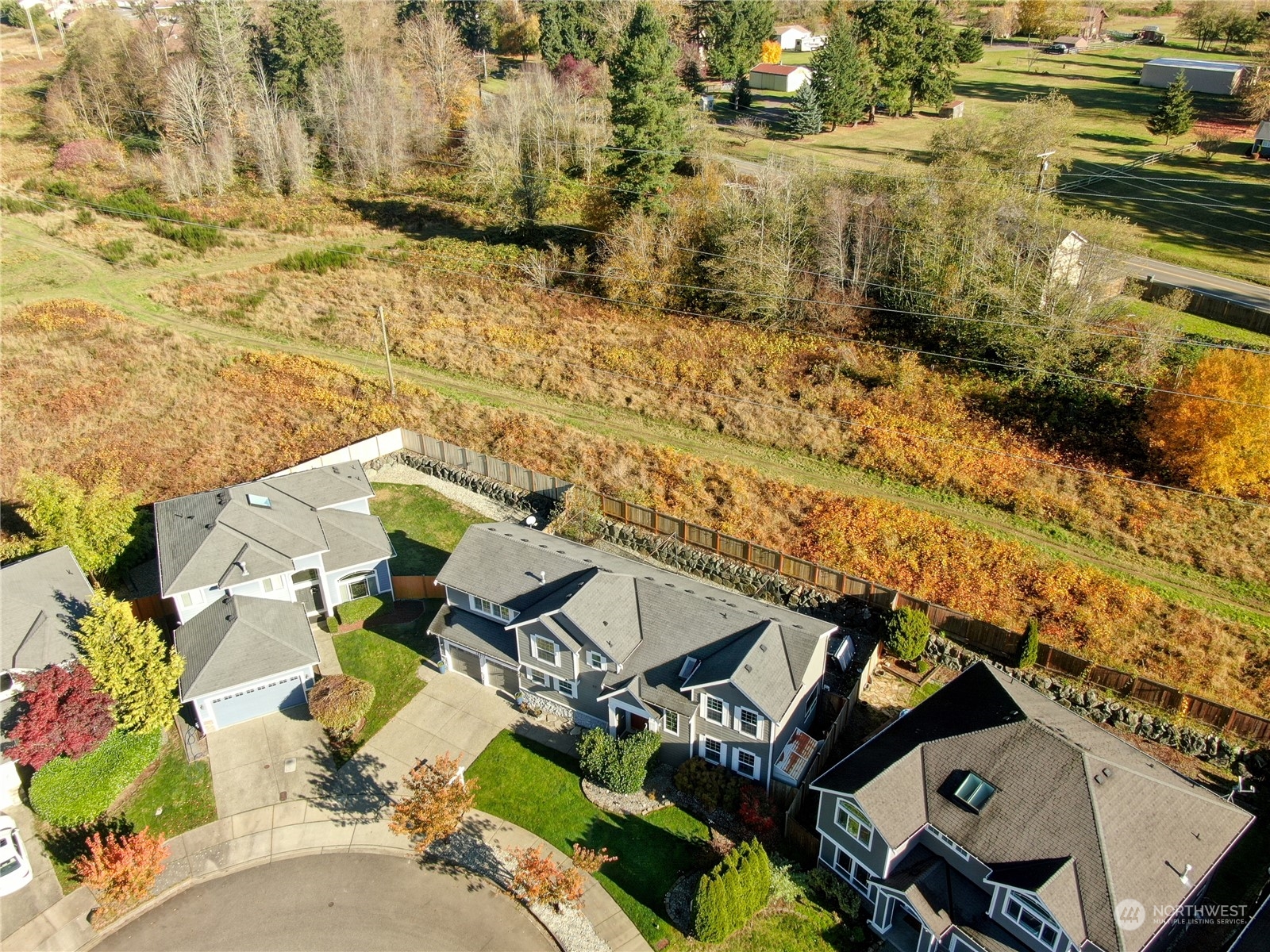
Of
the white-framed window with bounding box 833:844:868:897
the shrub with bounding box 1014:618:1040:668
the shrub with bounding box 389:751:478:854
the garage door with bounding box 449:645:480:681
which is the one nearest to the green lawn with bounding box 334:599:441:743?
the garage door with bounding box 449:645:480:681

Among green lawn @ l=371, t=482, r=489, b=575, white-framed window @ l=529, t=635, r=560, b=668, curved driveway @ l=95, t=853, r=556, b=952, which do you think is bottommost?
curved driveway @ l=95, t=853, r=556, b=952

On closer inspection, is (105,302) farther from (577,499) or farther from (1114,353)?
(1114,353)

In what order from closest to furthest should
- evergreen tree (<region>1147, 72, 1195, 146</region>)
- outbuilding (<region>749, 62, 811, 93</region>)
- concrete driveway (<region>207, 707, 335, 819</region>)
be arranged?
concrete driveway (<region>207, 707, 335, 819</region>), evergreen tree (<region>1147, 72, 1195, 146</region>), outbuilding (<region>749, 62, 811, 93</region>)

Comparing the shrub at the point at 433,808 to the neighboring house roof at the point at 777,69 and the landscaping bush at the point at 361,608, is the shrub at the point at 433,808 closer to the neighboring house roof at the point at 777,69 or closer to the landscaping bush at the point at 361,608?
the landscaping bush at the point at 361,608

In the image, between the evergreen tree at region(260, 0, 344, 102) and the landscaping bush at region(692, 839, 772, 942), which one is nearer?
the landscaping bush at region(692, 839, 772, 942)

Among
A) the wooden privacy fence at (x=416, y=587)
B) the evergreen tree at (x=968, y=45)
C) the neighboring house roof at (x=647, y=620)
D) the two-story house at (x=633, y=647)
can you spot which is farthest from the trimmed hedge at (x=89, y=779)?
the evergreen tree at (x=968, y=45)

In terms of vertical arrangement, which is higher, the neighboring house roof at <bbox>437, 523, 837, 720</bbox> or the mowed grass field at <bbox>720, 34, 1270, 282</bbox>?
the mowed grass field at <bbox>720, 34, 1270, 282</bbox>

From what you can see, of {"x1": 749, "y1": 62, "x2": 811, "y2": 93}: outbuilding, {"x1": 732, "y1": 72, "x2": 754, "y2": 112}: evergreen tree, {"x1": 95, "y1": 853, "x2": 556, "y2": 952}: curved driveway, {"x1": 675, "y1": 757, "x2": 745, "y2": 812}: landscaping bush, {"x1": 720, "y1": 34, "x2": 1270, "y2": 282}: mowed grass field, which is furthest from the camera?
{"x1": 749, "y1": 62, "x2": 811, "y2": 93}: outbuilding

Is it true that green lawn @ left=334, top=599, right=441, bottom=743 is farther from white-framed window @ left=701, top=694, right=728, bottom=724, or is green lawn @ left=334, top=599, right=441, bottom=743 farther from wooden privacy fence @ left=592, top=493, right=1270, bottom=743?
white-framed window @ left=701, top=694, right=728, bottom=724
